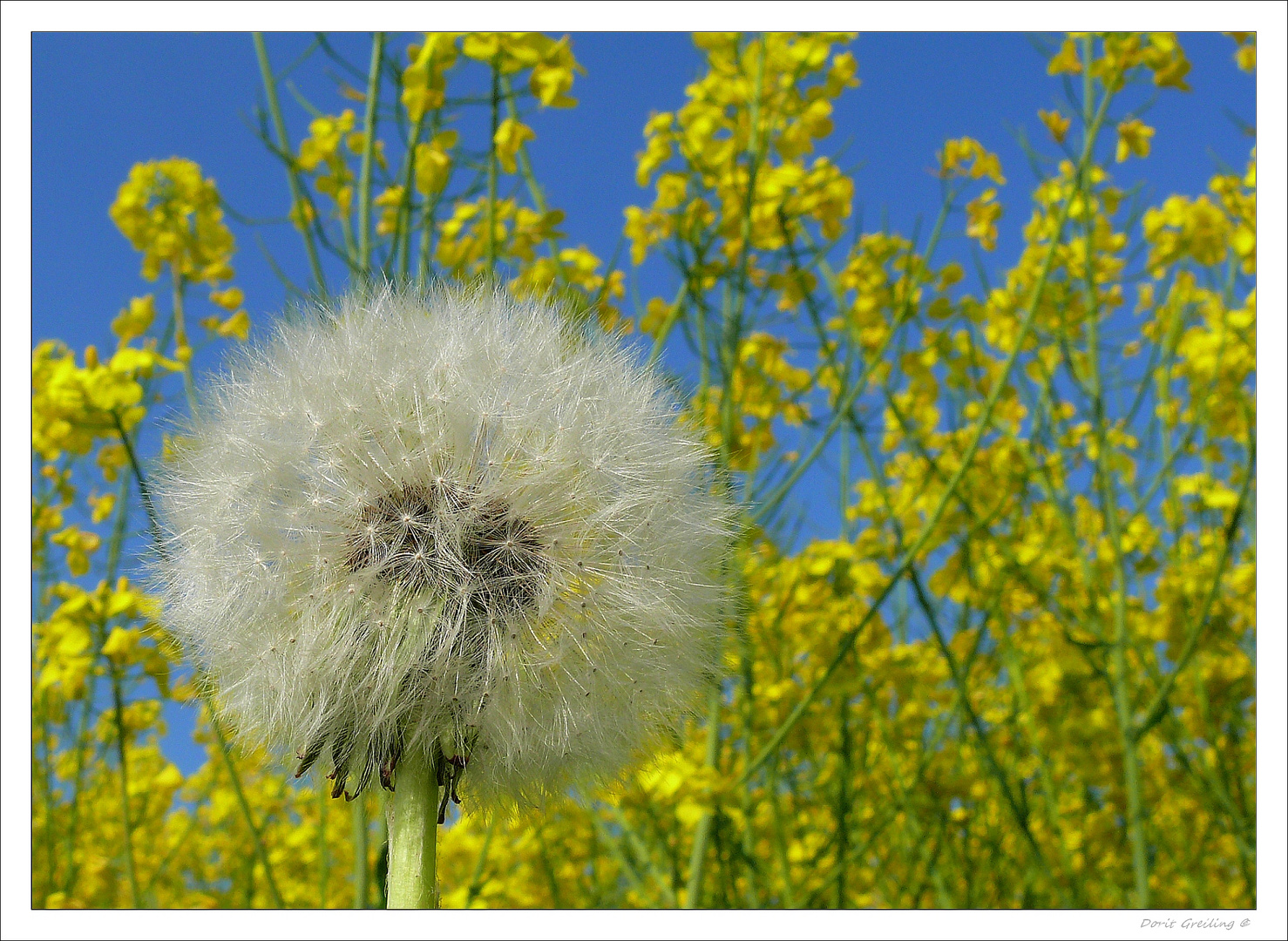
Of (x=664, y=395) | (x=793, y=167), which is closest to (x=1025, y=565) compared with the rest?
(x=793, y=167)

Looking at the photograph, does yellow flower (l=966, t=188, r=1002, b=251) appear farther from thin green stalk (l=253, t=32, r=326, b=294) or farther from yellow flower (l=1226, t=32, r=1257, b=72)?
thin green stalk (l=253, t=32, r=326, b=294)

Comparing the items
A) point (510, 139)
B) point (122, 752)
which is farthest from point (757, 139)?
point (122, 752)

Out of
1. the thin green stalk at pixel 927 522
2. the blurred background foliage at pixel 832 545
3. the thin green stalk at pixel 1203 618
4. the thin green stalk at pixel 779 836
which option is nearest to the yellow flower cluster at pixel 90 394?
the blurred background foliage at pixel 832 545

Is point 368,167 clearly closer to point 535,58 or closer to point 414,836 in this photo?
→ point 535,58

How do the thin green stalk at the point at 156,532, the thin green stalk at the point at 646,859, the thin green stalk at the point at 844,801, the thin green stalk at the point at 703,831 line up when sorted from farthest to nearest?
the thin green stalk at the point at 844,801, the thin green stalk at the point at 646,859, the thin green stalk at the point at 703,831, the thin green stalk at the point at 156,532

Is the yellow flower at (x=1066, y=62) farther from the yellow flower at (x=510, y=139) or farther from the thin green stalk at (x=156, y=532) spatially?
the thin green stalk at (x=156, y=532)

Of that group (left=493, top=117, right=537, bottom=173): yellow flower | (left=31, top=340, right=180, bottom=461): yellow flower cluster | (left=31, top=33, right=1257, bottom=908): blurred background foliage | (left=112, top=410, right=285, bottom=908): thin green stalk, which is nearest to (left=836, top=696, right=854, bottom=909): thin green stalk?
(left=31, top=33, right=1257, bottom=908): blurred background foliage
